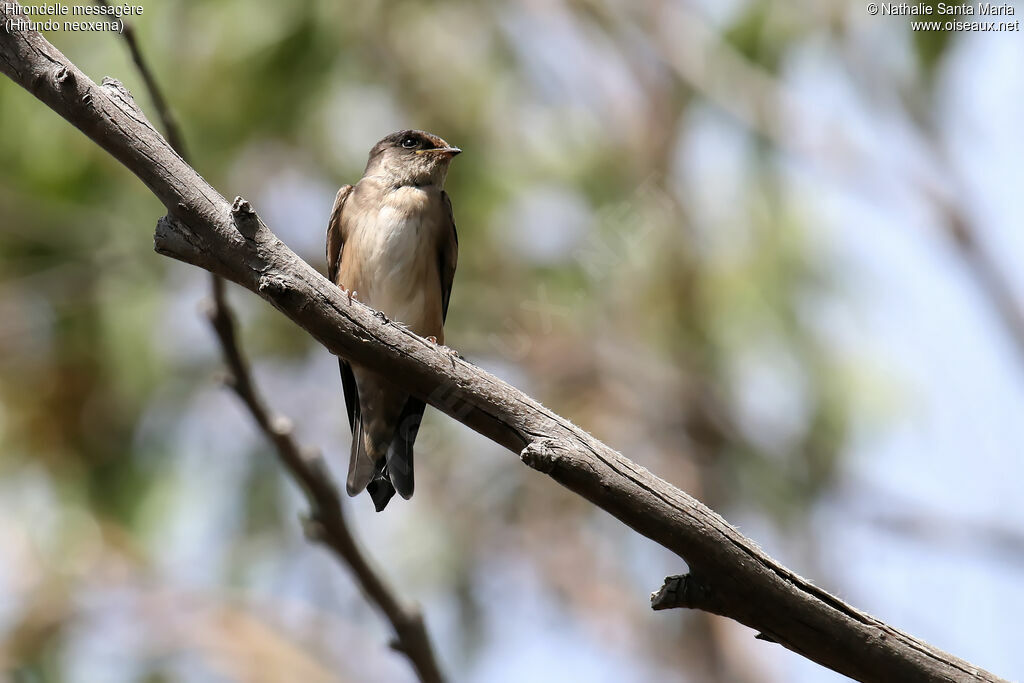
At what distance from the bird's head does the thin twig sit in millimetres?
2546

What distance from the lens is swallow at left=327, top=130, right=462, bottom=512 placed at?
480 centimetres

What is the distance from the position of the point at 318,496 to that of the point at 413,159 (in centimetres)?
306

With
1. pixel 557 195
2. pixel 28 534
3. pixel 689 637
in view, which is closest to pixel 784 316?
pixel 557 195

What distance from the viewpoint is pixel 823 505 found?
838cm

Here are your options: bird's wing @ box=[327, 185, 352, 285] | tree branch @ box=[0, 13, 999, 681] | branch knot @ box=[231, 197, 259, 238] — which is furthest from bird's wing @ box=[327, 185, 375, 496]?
branch knot @ box=[231, 197, 259, 238]

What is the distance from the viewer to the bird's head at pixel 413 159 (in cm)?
581

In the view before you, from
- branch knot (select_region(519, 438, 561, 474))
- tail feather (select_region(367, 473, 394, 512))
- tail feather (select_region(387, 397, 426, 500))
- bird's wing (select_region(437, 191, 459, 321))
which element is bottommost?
branch knot (select_region(519, 438, 561, 474))

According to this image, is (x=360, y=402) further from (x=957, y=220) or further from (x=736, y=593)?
(x=957, y=220)

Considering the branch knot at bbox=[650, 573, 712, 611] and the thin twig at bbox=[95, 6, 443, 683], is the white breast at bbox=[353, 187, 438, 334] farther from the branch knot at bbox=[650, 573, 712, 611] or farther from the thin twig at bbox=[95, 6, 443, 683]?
the branch knot at bbox=[650, 573, 712, 611]

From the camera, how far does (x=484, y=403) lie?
271cm

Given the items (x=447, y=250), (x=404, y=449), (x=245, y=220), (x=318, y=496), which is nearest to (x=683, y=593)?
(x=318, y=496)

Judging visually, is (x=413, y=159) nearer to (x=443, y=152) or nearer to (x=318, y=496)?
(x=443, y=152)

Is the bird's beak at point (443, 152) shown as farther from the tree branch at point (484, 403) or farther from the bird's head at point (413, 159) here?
the tree branch at point (484, 403)

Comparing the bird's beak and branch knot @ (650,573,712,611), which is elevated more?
the bird's beak
